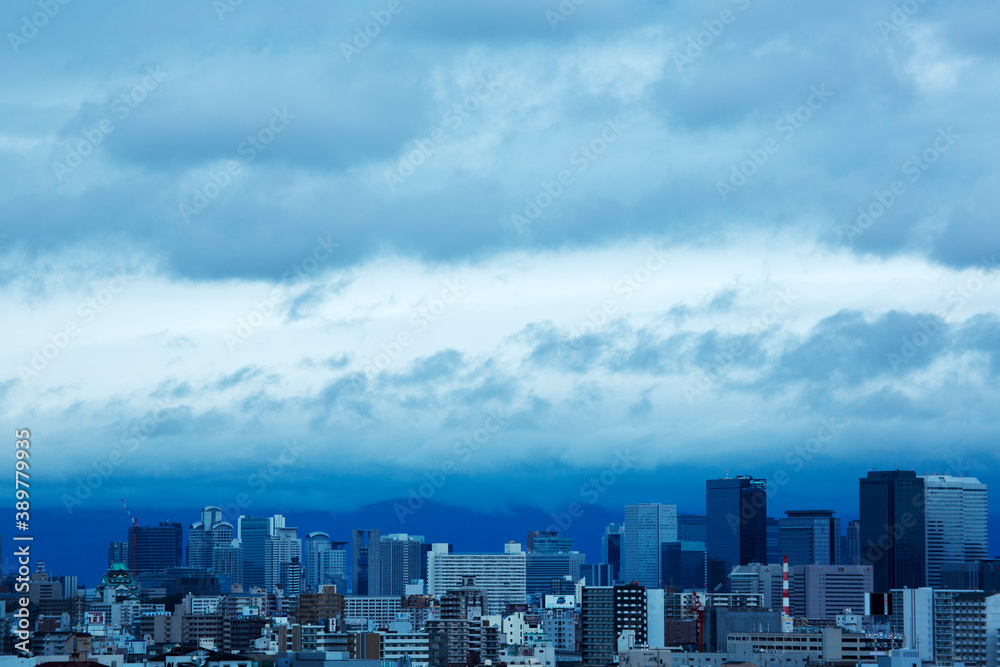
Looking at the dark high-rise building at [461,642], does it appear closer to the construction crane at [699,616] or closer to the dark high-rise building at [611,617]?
the dark high-rise building at [611,617]

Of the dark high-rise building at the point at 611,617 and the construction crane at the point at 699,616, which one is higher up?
the dark high-rise building at the point at 611,617

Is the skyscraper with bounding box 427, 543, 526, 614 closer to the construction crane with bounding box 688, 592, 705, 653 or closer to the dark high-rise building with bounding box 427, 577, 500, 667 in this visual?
the construction crane with bounding box 688, 592, 705, 653

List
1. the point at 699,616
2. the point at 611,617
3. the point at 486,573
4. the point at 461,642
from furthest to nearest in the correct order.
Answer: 1. the point at 486,573
2. the point at 699,616
3. the point at 611,617
4. the point at 461,642

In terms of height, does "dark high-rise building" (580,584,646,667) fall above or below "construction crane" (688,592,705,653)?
above

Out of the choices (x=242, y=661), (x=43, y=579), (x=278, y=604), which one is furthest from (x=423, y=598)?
(x=242, y=661)

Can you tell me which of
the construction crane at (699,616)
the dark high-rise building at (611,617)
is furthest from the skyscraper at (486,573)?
the dark high-rise building at (611,617)

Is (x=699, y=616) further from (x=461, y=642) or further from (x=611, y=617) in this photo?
(x=461, y=642)

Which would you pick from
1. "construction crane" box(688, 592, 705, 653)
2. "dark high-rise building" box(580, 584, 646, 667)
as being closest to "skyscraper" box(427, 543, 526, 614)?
"construction crane" box(688, 592, 705, 653)

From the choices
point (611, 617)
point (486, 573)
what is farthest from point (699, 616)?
point (486, 573)

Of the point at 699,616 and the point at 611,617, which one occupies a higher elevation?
the point at 611,617

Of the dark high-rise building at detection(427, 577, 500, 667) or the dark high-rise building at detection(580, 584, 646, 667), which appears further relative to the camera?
the dark high-rise building at detection(580, 584, 646, 667)

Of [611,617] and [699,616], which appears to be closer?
[611,617]

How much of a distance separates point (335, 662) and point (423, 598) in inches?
2428

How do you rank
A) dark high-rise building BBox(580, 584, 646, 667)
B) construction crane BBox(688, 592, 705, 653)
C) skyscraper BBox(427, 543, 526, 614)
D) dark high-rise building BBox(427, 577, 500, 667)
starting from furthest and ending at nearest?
skyscraper BBox(427, 543, 526, 614) < construction crane BBox(688, 592, 705, 653) < dark high-rise building BBox(580, 584, 646, 667) < dark high-rise building BBox(427, 577, 500, 667)
